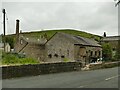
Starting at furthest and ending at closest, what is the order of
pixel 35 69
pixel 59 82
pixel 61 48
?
pixel 61 48, pixel 35 69, pixel 59 82

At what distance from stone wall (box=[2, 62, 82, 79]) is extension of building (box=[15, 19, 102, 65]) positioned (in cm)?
3632

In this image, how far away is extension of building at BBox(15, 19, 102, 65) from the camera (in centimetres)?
7244

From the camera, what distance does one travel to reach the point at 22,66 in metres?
24.2

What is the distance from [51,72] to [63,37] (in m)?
47.3

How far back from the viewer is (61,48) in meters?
76.3

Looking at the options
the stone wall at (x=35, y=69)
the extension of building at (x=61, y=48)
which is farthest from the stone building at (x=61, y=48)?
the stone wall at (x=35, y=69)

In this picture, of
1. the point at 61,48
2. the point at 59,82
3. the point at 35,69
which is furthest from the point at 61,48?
the point at 59,82

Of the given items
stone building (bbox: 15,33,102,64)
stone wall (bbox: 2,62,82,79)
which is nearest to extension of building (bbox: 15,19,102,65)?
stone building (bbox: 15,33,102,64)

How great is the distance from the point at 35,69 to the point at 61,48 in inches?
1985

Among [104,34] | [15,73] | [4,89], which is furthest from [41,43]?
[4,89]

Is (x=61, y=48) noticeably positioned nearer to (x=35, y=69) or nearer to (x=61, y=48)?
(x=61, y=48)

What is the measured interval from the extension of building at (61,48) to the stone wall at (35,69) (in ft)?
119

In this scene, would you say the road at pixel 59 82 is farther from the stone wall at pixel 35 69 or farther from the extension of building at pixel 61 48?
the extension of building at pixel 61 48

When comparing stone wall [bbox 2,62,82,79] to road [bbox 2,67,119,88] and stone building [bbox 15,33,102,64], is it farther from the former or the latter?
stone building [bbox 15,33,102,64]
